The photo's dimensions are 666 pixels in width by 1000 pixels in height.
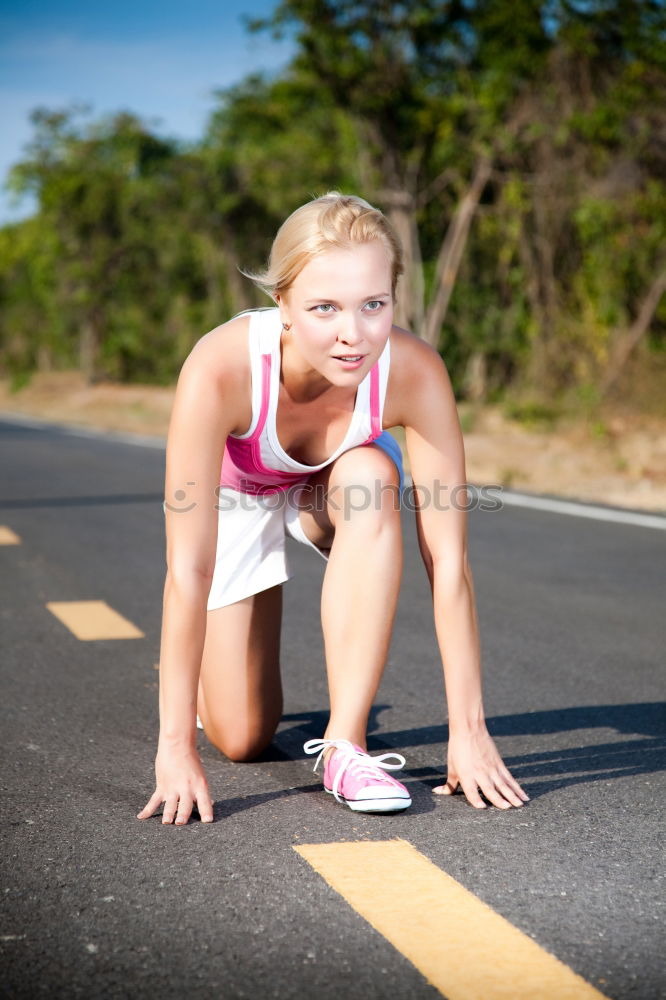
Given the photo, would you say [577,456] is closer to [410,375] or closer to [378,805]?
[410,375]

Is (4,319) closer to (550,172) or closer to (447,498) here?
(550,172)

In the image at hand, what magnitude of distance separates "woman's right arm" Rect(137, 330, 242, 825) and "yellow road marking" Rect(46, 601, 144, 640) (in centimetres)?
263

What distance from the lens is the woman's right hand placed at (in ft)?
10.8

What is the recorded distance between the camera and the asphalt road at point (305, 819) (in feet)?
8.20

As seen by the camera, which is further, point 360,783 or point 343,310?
point 360,783

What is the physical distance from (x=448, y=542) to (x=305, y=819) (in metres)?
0.78

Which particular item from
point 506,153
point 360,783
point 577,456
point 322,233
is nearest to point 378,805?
point 360,783

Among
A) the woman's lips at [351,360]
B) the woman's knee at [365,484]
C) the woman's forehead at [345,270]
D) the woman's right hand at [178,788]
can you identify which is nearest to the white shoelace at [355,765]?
the woman's right hand at [178,788]

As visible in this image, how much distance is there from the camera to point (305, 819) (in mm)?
3367

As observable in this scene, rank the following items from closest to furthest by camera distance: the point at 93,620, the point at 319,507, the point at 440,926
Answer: the point at 440,926 → the point at 319,507 → the point at 93,620

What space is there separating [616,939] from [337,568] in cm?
129

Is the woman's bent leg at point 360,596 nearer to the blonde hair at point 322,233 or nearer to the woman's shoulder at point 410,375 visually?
the woman's shoulder at point 410,375

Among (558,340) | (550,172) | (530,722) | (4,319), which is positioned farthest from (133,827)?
(4,319)

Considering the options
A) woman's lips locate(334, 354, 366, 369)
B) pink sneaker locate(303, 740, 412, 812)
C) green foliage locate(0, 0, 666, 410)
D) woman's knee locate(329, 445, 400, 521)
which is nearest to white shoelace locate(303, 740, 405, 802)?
pink sneaker locate(303, 740, 412, 812)
